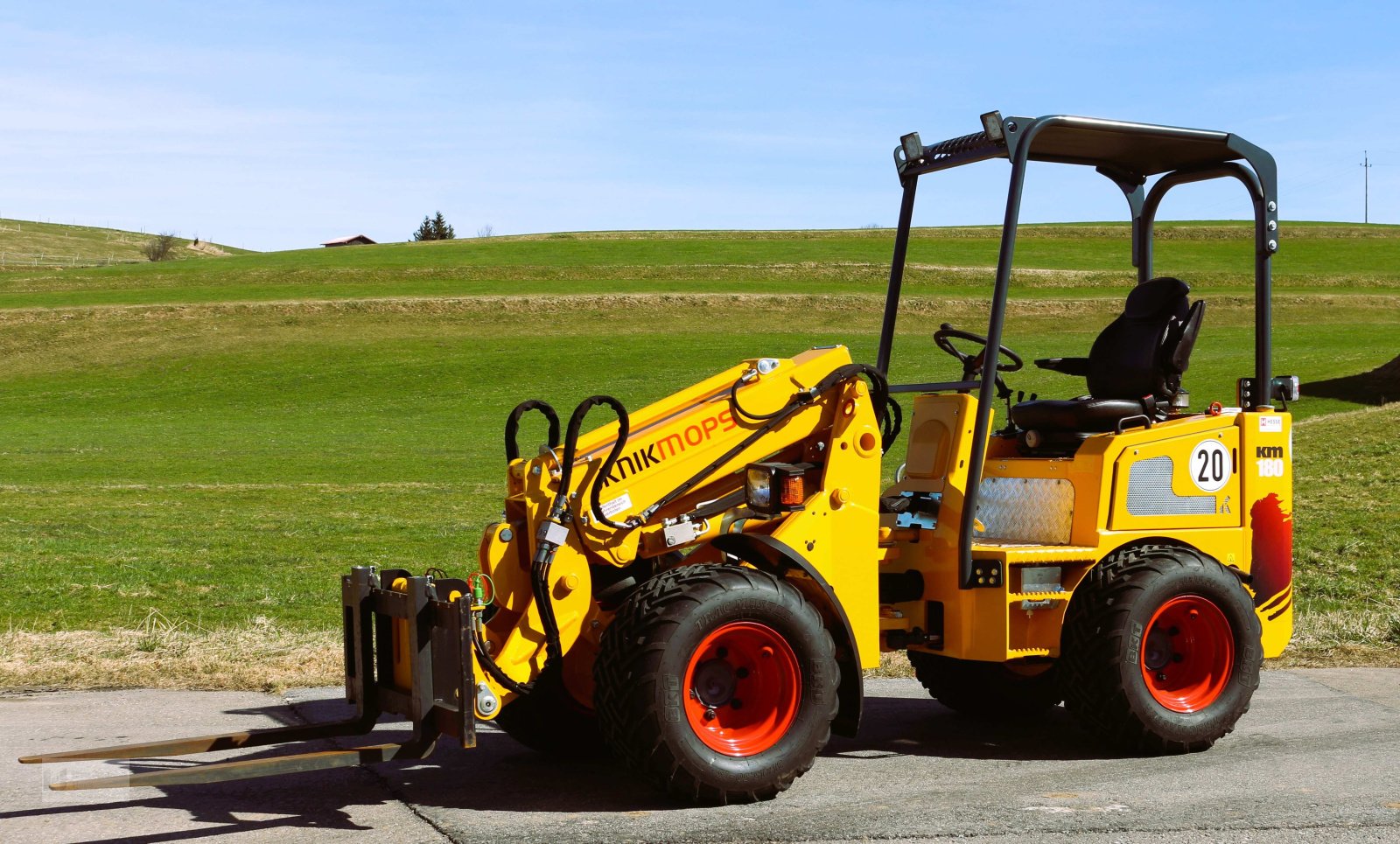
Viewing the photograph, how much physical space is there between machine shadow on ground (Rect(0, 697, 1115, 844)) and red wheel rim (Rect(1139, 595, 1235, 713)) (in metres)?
0.49

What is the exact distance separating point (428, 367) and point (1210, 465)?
3950cm

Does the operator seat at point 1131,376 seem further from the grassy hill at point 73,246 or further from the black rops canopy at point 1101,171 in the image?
the grassy hill at point 73,246

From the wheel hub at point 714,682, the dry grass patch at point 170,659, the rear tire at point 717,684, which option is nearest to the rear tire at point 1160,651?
the rear tire at point 717,684

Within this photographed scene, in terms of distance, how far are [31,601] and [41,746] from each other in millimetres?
6064

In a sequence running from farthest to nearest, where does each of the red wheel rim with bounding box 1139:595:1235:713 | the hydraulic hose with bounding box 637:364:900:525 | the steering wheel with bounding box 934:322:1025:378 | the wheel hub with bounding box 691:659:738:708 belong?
the steering wheel with bounding box 934:322:1025:378
the red wheel rim with bounding box 1139:595:1235:713
the hydraulic hose with bounding box 637:364:900:525
the wheel hub with bounding box 691:659:738:708

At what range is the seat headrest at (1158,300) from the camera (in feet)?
24.7

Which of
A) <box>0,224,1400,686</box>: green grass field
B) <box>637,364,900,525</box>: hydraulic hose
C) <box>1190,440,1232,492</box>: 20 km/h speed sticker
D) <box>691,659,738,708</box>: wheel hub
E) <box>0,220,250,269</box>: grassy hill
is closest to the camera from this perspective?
<box>691,659,738,708</box>: wheel hub

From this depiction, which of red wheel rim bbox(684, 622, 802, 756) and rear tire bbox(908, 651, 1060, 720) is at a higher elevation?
red wheel rim bbox(684, 622, 802, 756)

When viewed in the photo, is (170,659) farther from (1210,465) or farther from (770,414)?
(1210,465)

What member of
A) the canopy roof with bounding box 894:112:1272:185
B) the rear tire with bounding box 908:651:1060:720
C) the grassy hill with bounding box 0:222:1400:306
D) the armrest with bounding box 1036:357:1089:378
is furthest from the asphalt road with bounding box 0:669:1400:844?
the grassy hill with bounding box 0:222:1400:306

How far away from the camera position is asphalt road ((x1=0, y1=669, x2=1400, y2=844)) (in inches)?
219

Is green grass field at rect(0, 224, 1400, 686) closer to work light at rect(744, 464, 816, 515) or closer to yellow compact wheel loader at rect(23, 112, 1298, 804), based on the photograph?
yellow compact wheel loader at rect(23, 112, 1298, 804)

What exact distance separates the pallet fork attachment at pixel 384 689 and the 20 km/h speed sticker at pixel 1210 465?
3.78 metres

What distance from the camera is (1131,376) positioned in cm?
759
